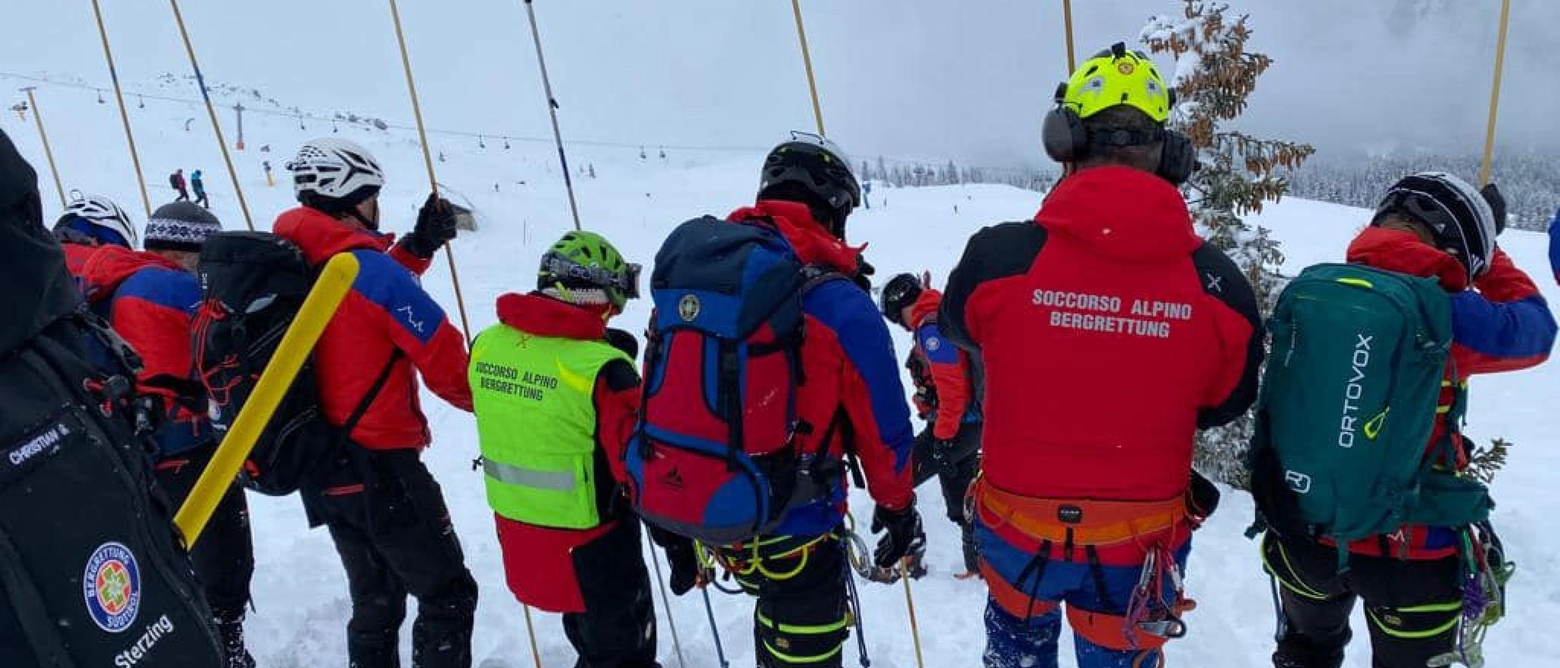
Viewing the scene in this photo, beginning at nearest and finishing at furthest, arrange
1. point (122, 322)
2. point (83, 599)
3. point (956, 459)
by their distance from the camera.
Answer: point (83, 599), point (122, 322), point (956, 459)

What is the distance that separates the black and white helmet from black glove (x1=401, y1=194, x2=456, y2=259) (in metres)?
4.36

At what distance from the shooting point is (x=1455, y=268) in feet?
9.44

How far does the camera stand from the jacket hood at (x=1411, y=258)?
2.87 metres

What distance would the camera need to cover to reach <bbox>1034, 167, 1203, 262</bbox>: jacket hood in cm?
257

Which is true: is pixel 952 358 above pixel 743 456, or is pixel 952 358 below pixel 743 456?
below

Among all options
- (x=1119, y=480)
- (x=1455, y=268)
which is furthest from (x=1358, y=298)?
(x=1119, y=480)

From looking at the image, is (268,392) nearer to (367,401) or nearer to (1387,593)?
(367,401)

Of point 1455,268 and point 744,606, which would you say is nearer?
point 1455,268

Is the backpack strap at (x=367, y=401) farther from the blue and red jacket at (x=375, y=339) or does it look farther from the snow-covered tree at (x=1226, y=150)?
the snow-covered tree at (x=1226, y=150)

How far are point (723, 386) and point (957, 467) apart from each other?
3.41m

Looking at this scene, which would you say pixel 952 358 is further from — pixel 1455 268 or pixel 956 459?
pixel 1455 268

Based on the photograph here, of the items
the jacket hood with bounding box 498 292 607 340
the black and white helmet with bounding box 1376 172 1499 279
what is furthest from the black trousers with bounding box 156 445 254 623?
the black and white helmet with bounding box 1376 172 1499 279

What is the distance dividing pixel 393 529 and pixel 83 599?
9.12ft

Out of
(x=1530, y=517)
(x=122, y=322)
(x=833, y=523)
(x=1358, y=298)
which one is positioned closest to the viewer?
(x=1358, y=298)
